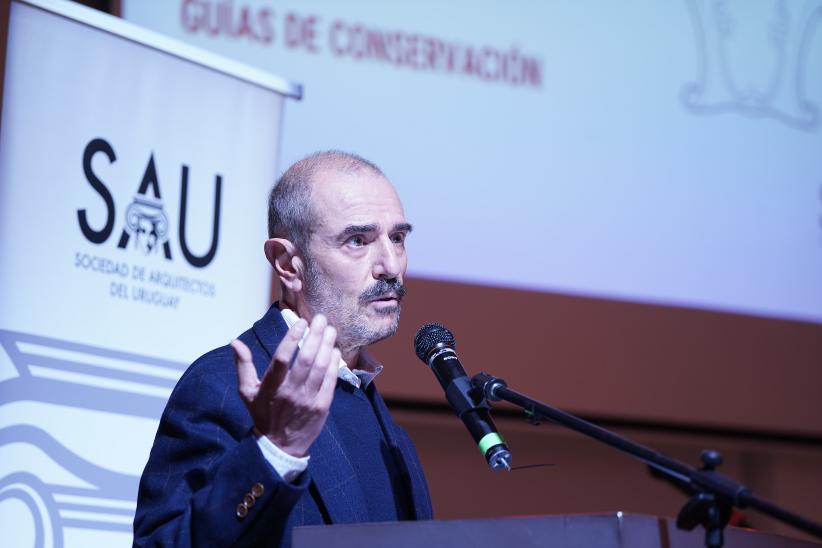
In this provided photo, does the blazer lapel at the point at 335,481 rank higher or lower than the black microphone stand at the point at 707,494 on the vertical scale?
lower

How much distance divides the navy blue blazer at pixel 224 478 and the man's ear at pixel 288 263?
0.15 meters

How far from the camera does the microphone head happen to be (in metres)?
1.95

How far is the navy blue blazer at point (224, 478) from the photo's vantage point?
1.59m

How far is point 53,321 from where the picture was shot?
2613mm

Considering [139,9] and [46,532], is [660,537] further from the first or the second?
[139,9]

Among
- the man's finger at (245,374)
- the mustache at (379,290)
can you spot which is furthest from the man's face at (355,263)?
the man's finger at (245,374)

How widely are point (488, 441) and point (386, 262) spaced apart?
1.89ft

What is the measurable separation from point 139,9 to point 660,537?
103 inches

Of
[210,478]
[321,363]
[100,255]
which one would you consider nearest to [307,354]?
[321,363]

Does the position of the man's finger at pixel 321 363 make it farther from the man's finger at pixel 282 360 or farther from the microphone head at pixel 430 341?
the microphone head at pixel 430 341

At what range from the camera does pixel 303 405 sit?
1557 millimetres

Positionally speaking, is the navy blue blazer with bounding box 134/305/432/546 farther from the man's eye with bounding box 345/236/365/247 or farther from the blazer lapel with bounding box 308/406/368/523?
the man's eye with bounding box 345/236/365/247

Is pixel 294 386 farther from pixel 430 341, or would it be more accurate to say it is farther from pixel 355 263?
pixel 355 263

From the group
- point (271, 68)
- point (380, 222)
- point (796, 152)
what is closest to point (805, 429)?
point (796, 152)
